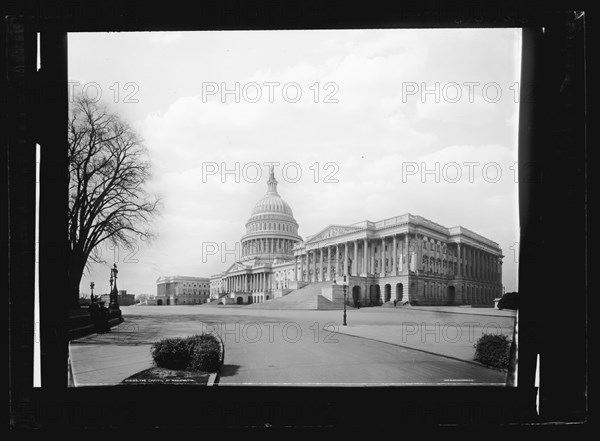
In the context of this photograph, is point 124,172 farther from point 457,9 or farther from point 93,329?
point 457,9

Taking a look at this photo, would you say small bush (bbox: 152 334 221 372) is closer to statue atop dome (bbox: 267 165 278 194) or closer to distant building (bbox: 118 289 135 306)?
distant building (bbox: 118 289 135 306)

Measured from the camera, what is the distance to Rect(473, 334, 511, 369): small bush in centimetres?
584

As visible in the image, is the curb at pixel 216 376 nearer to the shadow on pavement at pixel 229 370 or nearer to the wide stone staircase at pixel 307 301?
the shadow on pavement at pixel 229 370

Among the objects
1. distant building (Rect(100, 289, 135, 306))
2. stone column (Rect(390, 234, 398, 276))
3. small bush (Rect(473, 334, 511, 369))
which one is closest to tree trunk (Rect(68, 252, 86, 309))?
distant building (Rect(100, 289, 135, 306))

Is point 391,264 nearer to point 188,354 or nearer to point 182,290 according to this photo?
point 182,290

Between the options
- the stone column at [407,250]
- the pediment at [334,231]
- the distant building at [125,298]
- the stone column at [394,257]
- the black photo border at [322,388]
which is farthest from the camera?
the stone column at [394,257]

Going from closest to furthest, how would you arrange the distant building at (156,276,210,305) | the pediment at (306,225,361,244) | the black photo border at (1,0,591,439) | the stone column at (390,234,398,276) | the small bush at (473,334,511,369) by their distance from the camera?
the black photo border at (1,0,591,439)
the small bush at (473,334,511,369)
the distant building at (156,276,210,305)
the pediment at (306,225,361,244)
the stone column at (390,234,398,276)

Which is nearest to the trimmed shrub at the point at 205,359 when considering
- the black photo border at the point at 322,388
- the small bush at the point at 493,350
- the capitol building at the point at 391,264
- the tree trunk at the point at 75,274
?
the black photo border at the point at 322,388

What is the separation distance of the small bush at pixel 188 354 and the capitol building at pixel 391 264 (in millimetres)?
1796

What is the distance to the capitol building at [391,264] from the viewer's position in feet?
23.4

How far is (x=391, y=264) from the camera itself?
1055cm

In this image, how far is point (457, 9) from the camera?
15.6ft

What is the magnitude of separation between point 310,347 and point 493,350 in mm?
2686

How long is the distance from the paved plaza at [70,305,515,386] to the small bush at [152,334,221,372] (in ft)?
0.73
